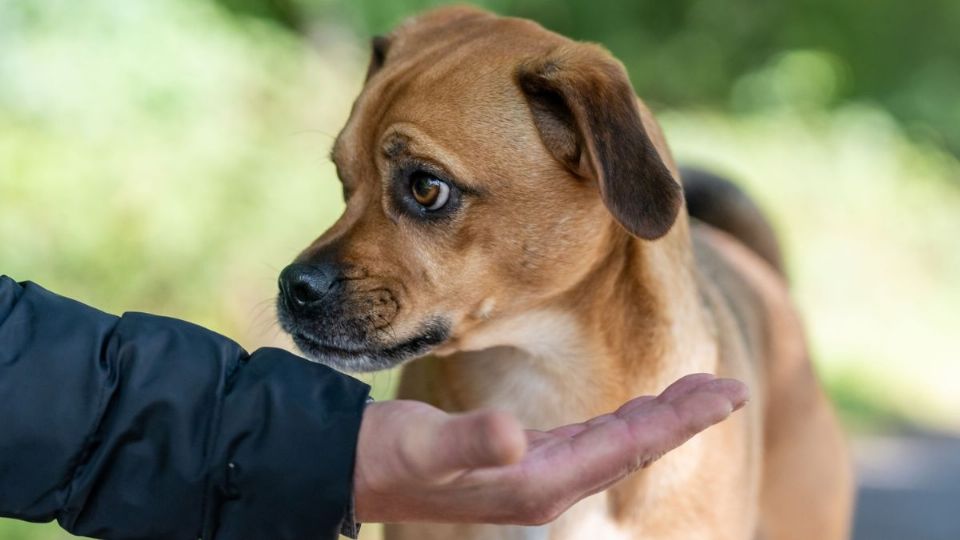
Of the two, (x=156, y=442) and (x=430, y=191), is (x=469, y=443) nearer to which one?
(x=156, y=442)

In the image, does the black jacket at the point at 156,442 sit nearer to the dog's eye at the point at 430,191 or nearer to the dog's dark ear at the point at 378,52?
the dog's eye at the point at 430,191

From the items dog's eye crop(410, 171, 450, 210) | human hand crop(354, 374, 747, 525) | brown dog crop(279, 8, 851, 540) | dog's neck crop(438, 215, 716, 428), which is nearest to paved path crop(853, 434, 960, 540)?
brown dog crop(279, 8, 851, 540)

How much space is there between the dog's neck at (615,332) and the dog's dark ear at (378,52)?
96 centimetres

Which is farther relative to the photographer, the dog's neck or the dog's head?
the dog's neck

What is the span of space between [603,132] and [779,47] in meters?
12.5

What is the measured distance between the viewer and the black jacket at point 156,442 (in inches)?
96.5

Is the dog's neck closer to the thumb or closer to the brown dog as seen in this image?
the brown dog

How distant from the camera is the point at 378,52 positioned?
3893mm

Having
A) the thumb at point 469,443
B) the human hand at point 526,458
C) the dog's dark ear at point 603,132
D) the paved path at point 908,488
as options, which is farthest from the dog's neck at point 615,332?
the paved path at point 908,488

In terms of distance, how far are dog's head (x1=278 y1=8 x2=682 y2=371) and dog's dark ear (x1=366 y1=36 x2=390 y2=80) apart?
479mm

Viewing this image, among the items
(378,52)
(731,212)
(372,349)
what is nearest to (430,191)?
(372,349)

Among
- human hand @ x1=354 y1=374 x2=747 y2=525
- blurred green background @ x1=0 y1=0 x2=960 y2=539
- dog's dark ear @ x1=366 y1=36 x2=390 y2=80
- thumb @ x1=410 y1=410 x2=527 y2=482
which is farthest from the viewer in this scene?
blurred green background @ x1=0 y1=0 x2=960 y2=539

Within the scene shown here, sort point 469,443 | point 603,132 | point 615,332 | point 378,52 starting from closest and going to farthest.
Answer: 1. point 469,443
2. point 603,132
3. point 615,332
4. point 378,52

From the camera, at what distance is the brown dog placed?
3.21 metres
